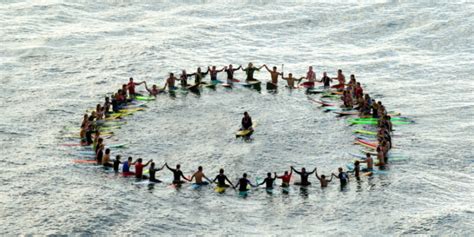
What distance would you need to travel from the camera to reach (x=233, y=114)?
6088 centimetres

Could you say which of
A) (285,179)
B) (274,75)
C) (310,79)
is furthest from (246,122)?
(310,79)

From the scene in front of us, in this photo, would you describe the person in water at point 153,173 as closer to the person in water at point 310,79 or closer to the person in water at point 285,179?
the person in water at point 285,179

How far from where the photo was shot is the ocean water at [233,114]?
4444cm

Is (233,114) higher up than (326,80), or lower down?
lower down

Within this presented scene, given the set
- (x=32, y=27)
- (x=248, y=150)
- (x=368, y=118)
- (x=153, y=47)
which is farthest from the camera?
(x=32, y=27)

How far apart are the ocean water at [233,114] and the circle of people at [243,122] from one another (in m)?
0.79

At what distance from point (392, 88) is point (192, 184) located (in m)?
25.9

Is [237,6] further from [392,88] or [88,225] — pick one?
[88,225]

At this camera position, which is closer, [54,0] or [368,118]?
[368,118]

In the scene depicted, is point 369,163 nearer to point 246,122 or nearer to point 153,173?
point 246,122

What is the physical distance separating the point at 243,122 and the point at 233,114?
4.13 metres

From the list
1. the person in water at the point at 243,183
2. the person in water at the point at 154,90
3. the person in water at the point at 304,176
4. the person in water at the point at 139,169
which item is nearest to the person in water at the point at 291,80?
the person in water at the point at 154,90

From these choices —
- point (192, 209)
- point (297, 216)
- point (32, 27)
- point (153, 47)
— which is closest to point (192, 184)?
point (192, 209)

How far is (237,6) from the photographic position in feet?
307
